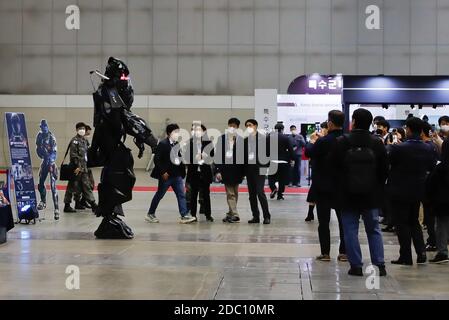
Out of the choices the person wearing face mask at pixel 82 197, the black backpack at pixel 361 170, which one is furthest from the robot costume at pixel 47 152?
the black backpack at pixel 361 170

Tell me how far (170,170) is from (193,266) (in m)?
4.63

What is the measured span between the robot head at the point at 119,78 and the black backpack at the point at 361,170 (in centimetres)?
464

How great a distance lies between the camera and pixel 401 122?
22266mm

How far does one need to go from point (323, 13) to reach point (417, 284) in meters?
23.3

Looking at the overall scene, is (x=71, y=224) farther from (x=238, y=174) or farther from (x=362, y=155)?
(x=362, y=155)

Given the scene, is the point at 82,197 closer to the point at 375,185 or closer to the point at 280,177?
the point at 280,177

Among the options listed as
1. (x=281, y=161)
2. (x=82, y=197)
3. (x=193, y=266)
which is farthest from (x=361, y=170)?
(x=281, y=161)

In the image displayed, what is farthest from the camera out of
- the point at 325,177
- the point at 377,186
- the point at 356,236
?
the point at 325,177

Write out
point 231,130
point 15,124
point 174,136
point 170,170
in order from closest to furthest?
point 15,124 < point 170,170 < point 174,136 < point 231,130

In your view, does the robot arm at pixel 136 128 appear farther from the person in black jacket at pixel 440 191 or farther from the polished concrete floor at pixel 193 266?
the person in black jacket at pixel 440 191

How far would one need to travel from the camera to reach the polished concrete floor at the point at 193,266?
689 cm

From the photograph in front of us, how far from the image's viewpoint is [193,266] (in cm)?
Answer: 834


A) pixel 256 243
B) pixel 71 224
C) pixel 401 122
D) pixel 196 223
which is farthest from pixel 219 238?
pixel 401 122

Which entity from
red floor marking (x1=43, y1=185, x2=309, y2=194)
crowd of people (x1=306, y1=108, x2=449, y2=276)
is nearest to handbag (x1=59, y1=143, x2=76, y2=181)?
red floor marking (x1=43, y1=185, x2=309, y2=194)
